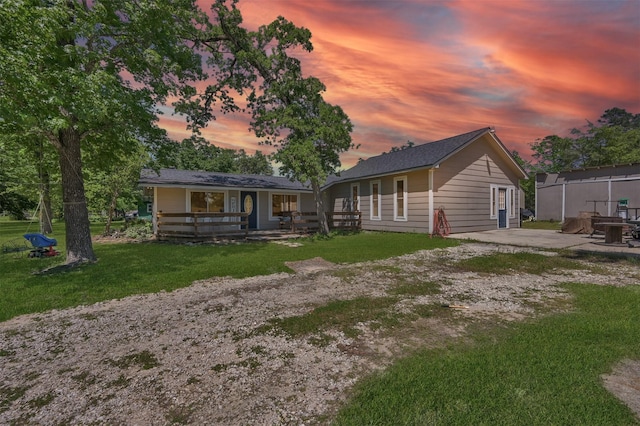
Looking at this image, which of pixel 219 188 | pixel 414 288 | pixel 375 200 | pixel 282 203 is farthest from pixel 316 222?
pixel 414 288

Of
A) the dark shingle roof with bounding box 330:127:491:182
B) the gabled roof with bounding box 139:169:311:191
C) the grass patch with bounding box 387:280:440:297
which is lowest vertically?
the grass patch with bounding box 387:280:440:297

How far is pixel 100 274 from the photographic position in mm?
6781

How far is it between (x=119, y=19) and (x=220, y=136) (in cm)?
802

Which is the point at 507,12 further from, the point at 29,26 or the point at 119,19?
the point at 29,26

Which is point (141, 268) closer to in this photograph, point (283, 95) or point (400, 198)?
point (283, 95)

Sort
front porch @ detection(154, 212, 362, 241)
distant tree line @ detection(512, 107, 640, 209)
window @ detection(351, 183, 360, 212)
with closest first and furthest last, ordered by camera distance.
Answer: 1. front porch @ detection(154, 212, 362, 241)
2. window @ detection(351, 183, 360, 212)
3. distant tree line @ detection(512, 107, 640, 209)

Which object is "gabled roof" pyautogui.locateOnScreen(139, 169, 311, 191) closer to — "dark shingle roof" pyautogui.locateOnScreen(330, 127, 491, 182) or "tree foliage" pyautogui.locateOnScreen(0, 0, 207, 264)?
"tree foliage" pyautogui.locateOnScreen(0, 0, 207, 264)

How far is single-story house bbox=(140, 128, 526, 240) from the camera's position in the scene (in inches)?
559

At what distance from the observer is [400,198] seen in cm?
1566

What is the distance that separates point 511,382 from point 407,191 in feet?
43.4

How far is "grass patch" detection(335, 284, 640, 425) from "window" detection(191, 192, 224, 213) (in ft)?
47.9

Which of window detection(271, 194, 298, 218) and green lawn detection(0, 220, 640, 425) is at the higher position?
window detection(271, 194, 298, 218)

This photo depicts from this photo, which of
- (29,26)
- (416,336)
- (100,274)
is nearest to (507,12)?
(416,336)

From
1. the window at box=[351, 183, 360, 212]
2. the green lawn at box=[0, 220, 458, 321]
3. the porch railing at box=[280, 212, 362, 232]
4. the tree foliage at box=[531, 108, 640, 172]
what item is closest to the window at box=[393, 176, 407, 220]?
the porch railing at box=[280, 212, 362, 232]
